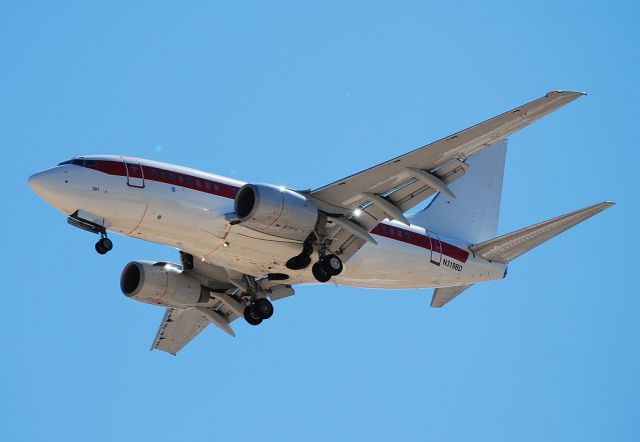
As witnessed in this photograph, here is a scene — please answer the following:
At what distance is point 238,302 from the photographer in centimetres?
4494

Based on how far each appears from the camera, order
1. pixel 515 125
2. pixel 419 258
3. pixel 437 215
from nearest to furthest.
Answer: pixel 515 125, pixel 419 258, pixel 437 215

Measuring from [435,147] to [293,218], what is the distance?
17.6 ft

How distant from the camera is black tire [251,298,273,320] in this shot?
43312 mm

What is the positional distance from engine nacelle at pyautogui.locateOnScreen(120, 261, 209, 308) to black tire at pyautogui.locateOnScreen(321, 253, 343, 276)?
6.69m

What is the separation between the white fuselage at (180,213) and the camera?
37.7m

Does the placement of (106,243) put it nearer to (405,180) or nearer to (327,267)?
(327,267)

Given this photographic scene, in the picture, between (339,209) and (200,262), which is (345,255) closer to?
(339,209)

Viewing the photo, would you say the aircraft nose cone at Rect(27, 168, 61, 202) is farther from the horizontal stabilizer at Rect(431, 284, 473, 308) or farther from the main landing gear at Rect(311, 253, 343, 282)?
the horizontal stabilizer at Rect(431, 284, 473, 308)

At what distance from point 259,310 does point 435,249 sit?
7209 mm

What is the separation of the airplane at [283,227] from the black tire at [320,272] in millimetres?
36

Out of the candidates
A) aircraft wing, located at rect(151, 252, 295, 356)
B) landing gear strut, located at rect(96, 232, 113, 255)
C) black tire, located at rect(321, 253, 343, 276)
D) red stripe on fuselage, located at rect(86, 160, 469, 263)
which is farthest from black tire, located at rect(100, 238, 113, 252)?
black tire, located at rect(321, 253, 343, 276)

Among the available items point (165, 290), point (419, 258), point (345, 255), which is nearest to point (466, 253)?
point (419, 258)

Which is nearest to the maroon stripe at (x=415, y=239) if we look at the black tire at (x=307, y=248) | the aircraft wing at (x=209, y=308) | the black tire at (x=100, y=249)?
the black tire at (x=307, y=248)

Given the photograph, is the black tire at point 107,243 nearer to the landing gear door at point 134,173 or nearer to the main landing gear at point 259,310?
the landing gear door at point 134,173
